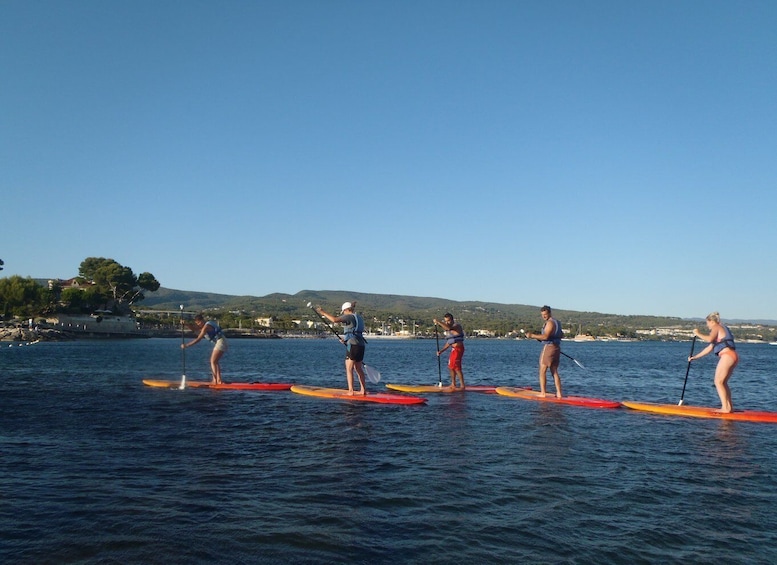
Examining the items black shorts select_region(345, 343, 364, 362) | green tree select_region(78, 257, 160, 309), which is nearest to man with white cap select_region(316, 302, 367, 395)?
black shorts select_region(345, 343, 364, 362)

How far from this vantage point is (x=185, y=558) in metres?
6.19

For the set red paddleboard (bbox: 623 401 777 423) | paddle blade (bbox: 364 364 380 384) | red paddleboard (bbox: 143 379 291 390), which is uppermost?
paddle blade (bbox: 364 364 380 384)

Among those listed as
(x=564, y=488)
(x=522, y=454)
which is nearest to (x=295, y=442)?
(x=522, y=454)

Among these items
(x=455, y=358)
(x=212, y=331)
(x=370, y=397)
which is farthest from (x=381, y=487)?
(x=212, y=331)

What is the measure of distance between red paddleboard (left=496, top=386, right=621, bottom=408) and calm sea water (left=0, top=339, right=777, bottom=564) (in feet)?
6.36

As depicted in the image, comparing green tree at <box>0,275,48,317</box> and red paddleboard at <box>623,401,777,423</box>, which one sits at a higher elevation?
green tree at <box>0,275,48,317</box>

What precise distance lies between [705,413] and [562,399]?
154 inches

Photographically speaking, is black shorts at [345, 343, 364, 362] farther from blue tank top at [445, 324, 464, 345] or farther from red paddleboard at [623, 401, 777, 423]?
red paddleboard at [623, 401, 777, 423]

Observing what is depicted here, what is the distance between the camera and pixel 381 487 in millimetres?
8805

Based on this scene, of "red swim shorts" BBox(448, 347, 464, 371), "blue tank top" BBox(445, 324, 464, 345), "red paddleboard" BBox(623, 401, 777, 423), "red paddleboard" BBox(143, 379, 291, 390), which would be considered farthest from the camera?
"red swim shorts" BBox(448, 347, 464, 371)

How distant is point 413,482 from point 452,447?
8.89 feet

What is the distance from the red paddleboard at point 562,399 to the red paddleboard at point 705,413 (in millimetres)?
663

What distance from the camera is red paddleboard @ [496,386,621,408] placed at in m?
18.1

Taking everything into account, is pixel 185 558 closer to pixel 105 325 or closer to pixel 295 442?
pixel 295 442
